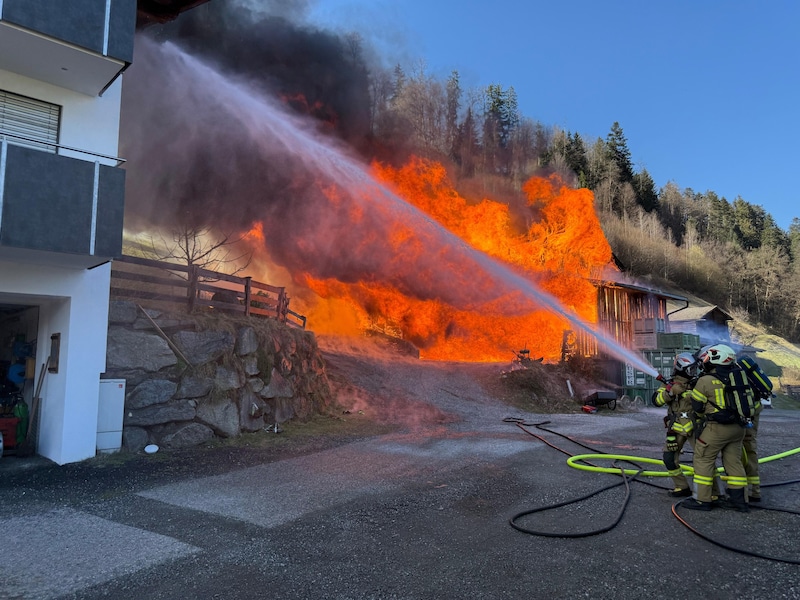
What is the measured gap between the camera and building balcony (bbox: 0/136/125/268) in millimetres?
6707

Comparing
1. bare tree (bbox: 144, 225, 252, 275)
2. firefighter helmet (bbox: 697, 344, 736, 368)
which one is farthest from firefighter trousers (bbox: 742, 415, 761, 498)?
bare tree (bbox: 144, 225, 252, 275)

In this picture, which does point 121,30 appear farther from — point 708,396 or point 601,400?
point 601,400

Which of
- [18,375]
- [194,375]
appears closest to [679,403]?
[194,375]

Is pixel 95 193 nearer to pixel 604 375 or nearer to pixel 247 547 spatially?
pixel 247 547

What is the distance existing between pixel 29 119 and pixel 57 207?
1985 millimetres

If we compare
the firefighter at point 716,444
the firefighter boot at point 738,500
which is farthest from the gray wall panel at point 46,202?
the firefighter boot at point 738,500

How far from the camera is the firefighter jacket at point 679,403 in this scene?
20.2ft

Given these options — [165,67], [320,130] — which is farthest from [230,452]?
[320,130]

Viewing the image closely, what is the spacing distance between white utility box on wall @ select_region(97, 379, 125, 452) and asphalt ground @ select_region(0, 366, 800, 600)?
47 centimetres

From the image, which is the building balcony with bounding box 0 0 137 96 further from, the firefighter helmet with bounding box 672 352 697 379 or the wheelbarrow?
the wheelbarrow

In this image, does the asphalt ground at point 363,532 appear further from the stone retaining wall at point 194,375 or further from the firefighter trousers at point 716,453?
the stone retaining wall at point 194,375

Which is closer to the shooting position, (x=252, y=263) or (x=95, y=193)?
(x=95, y=193)

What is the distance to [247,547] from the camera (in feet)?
15.0

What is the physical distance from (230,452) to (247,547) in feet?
15.1
